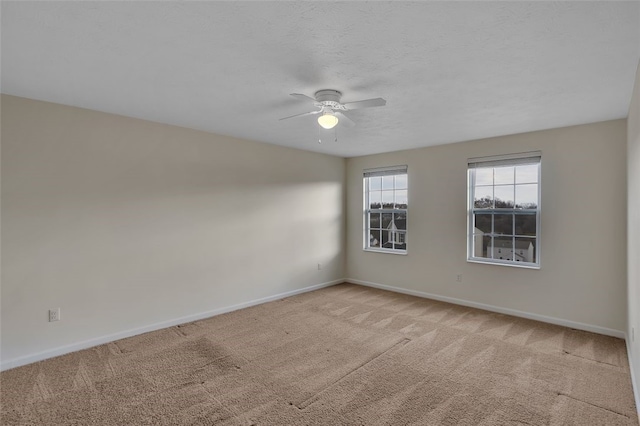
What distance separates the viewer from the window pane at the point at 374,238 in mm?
5957

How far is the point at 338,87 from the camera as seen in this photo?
266 centimetres

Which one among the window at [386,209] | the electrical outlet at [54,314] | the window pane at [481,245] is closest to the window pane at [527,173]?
the window pane at [481,245]

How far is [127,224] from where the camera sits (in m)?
3.58

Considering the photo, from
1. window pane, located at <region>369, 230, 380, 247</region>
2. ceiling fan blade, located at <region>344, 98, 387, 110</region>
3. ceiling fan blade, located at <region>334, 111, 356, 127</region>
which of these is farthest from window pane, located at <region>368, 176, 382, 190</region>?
ceiling fan blade, located at <region>344, 98, 387, 110</region>

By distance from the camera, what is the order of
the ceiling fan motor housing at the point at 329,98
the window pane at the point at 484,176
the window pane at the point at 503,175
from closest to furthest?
the ceiling fan motor housing at the point at 329,98
the window pane at the point at 503,175
the window pane at the point at 484,176

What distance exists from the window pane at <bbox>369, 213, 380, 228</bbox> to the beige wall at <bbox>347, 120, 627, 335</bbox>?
2.50 feet

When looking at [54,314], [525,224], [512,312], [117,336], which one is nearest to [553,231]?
[525,224]

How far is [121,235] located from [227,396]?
2.18 metres

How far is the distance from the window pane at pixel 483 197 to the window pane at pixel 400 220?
1.17 m

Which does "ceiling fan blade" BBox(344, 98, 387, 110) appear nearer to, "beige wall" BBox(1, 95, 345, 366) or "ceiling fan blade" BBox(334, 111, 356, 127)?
"ceiling fan blade" BBox(334, 111, 356, 127)

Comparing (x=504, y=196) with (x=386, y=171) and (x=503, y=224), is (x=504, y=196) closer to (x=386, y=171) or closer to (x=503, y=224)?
(x=503, y=224)

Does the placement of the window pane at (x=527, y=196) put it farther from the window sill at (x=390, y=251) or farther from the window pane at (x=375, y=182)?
the window pane at (x=375, y=182)

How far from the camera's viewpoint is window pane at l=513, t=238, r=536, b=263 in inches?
167

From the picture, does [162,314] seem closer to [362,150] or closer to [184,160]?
[184,160]
